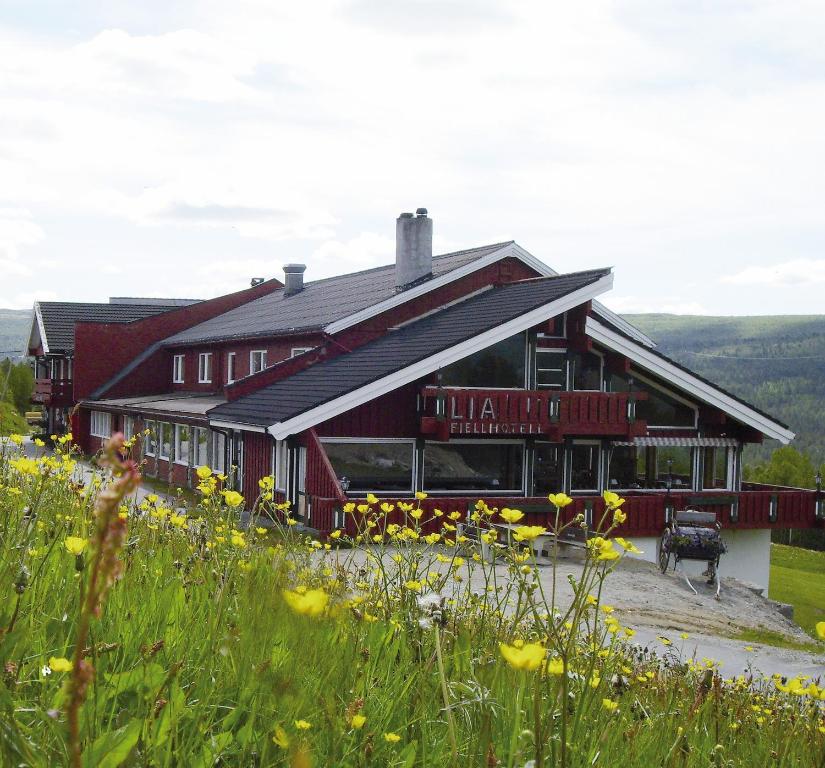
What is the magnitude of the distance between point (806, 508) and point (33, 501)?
25.5m

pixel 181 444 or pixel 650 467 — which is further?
pixel 181 444

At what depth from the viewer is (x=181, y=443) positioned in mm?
29812

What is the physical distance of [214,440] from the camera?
27.5 meters

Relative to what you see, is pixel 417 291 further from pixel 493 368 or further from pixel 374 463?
pixel 374 463

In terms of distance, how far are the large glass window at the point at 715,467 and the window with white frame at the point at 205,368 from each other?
17442 mm

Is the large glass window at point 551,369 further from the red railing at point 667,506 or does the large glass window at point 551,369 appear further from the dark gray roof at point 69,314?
the dark gray roof at point 69,314

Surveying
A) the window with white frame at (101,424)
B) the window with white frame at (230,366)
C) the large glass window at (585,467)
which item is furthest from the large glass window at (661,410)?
the window with white frame at (101,424)

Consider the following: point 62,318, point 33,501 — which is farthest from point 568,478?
point 62,318

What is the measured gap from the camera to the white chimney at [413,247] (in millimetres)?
28469

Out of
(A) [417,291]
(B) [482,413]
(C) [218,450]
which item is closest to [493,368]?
(B) [482,413]

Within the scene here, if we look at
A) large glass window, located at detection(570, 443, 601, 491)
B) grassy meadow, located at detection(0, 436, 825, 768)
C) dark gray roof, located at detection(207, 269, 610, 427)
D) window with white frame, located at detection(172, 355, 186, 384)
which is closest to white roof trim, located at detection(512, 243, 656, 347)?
dark gray roof, located at detection(207, 269, 610, 427)

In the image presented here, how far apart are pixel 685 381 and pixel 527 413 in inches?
184

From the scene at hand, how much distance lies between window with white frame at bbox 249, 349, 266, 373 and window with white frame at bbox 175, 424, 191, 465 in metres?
2.86

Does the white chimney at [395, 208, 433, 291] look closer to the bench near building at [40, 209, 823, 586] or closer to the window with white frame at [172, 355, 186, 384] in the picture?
the bench near building at [40, 209, 823, 586]
